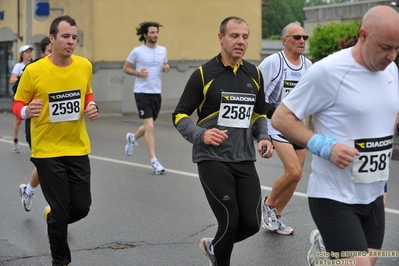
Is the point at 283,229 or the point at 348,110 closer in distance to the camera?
the point at 348,110

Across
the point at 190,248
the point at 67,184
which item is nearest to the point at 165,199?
the point at 190,248

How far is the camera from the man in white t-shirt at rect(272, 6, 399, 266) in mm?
3988

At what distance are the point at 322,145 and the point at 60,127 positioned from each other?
2700mm

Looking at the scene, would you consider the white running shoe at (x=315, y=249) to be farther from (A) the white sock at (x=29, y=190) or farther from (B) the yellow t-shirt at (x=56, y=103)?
(A) the white sock at (x=29, y=190)

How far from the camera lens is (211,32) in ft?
78.0

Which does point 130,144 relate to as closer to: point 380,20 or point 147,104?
point 147,104

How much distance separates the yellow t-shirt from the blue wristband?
8.39 feet

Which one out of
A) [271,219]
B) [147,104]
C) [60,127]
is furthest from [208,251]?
[147,104]

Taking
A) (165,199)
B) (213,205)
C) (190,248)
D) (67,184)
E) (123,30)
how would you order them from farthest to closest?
(123,30), (165,199), (190,248), (67,184), (213,205)

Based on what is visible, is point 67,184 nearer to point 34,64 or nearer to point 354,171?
point 34,64

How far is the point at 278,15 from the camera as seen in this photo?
83938 mm

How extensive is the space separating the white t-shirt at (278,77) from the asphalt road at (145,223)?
1.21m

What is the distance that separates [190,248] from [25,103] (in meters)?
1.91

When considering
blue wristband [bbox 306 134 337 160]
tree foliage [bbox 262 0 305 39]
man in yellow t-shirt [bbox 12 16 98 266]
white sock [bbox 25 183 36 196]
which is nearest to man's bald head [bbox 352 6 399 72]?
blue wristband [bbox 306 134 337 160]
